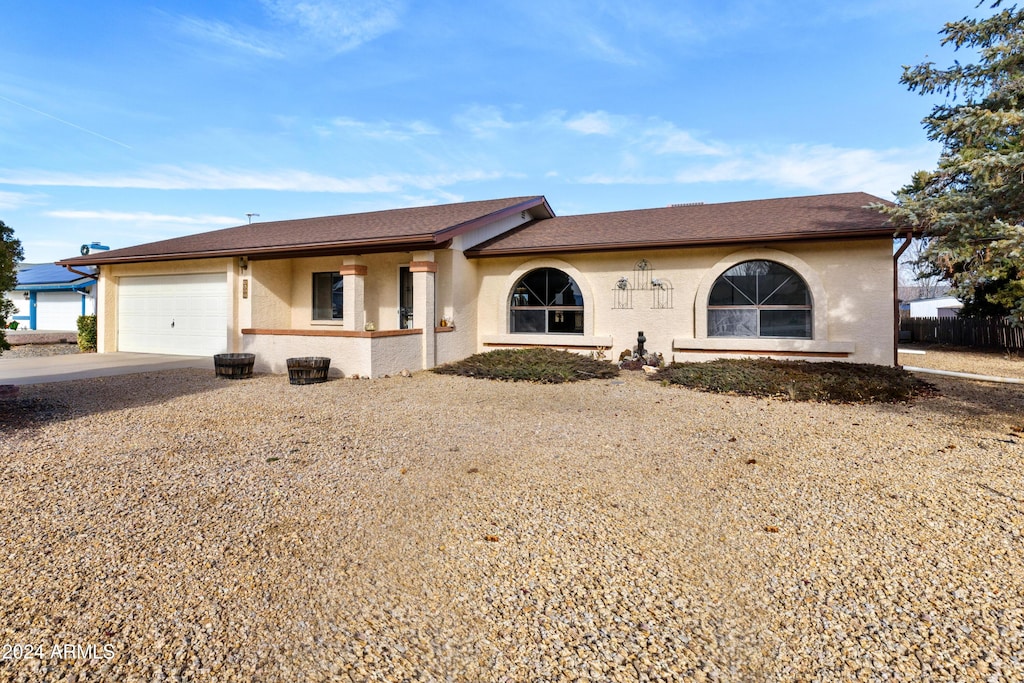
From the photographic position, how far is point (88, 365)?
38.2ft

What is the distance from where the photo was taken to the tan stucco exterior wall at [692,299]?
10.3m

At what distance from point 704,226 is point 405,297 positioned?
796cm

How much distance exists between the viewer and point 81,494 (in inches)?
153

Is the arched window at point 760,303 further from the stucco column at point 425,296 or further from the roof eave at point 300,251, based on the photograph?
the roof eave at point 300,251

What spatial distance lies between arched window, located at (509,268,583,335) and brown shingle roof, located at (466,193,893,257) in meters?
0.89

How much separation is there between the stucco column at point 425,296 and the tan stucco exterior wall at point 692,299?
214cm

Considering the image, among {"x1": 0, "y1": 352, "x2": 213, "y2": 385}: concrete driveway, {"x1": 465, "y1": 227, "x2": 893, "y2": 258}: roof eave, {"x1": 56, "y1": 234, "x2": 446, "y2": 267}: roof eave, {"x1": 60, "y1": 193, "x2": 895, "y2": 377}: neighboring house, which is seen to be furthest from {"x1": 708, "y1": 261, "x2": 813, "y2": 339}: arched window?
{"x1": 0, "y1": 352, "x2": 213, "y2": 385}: concrete driveway

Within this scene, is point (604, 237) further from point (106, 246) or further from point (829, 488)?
point (106, 246)

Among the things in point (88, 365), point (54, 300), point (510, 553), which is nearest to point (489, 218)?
point (88, 365)

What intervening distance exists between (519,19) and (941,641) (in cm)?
1256

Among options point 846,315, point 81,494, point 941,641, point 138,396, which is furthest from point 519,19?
point 941,641

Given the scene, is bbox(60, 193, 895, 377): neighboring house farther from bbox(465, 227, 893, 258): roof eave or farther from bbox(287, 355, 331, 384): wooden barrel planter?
bbox(287, 355, 331, 384): wooden barrel planter

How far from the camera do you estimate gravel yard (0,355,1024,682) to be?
2176 mm

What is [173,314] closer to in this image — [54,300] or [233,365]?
[233,365]
